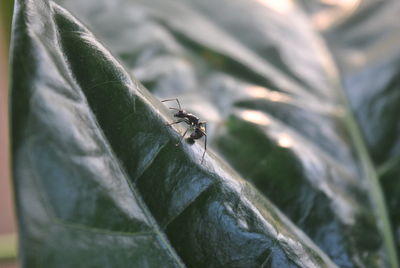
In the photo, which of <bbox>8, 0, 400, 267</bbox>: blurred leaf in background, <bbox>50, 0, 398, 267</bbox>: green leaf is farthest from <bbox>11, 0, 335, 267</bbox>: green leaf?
<bbox>50, 0, 398, 267</bbox>: green leaf

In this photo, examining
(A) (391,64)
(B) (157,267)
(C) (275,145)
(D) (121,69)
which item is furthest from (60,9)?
(A) (391,64)

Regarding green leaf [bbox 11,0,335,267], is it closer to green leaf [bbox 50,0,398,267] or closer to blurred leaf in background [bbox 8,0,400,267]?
blurred leaf in background [bbox 8,0,400,267]

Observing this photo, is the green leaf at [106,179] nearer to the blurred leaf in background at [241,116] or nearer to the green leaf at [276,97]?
the blurred leaf in background at [241,116]

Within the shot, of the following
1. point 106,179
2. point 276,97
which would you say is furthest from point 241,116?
point 106,179

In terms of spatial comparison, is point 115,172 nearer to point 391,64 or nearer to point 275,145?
point 275,145

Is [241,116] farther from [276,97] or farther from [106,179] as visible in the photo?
[106,179]
